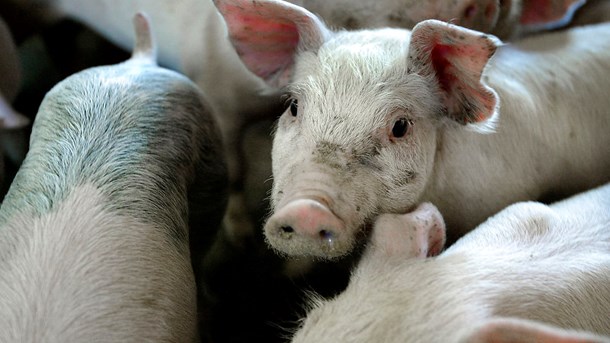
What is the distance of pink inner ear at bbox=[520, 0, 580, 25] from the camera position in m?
1.68

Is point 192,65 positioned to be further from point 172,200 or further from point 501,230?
point 501,230

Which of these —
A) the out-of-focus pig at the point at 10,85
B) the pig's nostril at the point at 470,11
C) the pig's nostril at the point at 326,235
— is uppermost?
the pig's nostril at the point at 470,11

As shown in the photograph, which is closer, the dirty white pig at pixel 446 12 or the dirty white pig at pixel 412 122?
the dirty white pig at pixel 412 122

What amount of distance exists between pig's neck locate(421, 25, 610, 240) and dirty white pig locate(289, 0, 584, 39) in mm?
88

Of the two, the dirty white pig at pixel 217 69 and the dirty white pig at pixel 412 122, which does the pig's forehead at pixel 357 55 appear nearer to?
the dirty white pig at pixel 412 122

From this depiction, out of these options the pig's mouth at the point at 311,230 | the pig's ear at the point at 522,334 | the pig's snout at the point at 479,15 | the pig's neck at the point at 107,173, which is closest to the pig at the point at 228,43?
the pig's snout at the point at 479,15

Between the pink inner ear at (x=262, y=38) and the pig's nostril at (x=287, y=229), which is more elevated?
the pink inner ear at (x=262, y=38)

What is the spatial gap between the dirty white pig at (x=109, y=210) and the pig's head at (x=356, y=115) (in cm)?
19

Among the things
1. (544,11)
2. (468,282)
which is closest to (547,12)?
(544,11)

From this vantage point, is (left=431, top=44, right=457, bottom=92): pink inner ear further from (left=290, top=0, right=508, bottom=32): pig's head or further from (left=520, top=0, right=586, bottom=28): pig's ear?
(left=520, top=0, right=586, bottom=28): pig's ear

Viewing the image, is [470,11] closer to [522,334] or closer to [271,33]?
[271,33]

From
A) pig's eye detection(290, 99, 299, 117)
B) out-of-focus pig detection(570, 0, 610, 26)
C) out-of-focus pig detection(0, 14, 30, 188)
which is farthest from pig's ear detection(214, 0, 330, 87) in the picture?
out-of-focus pig detection(570, 0, 610, 26)

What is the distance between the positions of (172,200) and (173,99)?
240 millimetres

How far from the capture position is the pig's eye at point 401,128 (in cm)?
117
